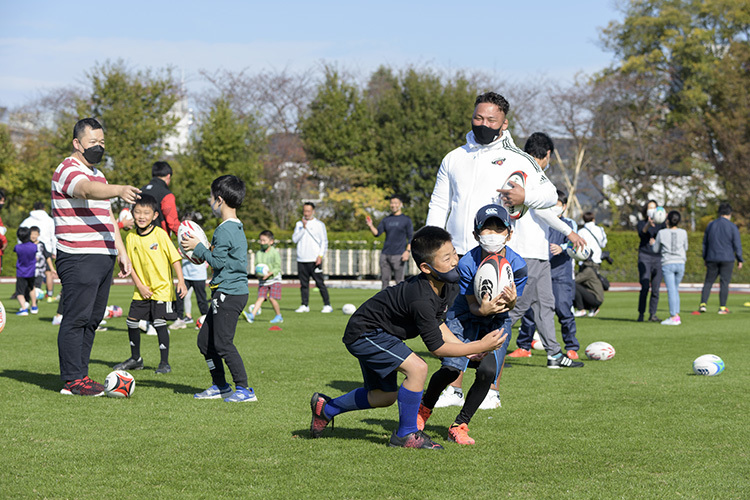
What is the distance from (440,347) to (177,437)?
1786 mm

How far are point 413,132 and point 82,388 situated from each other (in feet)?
113

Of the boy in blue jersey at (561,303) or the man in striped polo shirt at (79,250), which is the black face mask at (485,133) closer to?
the man in striped polo shirt at (79,250)

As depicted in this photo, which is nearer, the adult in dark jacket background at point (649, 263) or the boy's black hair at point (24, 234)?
the adult in dark jacket background at point (649, 263)

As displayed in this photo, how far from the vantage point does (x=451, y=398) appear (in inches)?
249

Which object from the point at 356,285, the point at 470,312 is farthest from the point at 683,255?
the point at 356,285

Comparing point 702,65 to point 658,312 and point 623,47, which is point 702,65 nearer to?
point 623,47

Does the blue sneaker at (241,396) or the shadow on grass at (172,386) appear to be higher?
the blue sneaker at (241,396)

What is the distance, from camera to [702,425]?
5.47 metres

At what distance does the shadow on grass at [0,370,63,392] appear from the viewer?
6.96m

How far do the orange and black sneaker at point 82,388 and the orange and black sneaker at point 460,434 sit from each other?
3.14 m

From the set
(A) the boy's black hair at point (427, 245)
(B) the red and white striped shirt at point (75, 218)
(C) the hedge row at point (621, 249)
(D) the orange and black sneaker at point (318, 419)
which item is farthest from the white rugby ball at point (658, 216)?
(C) the hedge row at point (621, 249)

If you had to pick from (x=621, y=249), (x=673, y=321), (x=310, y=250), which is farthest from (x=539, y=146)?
(x=621, y=249)

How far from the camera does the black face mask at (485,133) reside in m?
5.97

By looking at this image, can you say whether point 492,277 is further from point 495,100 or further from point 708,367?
point 708,367
